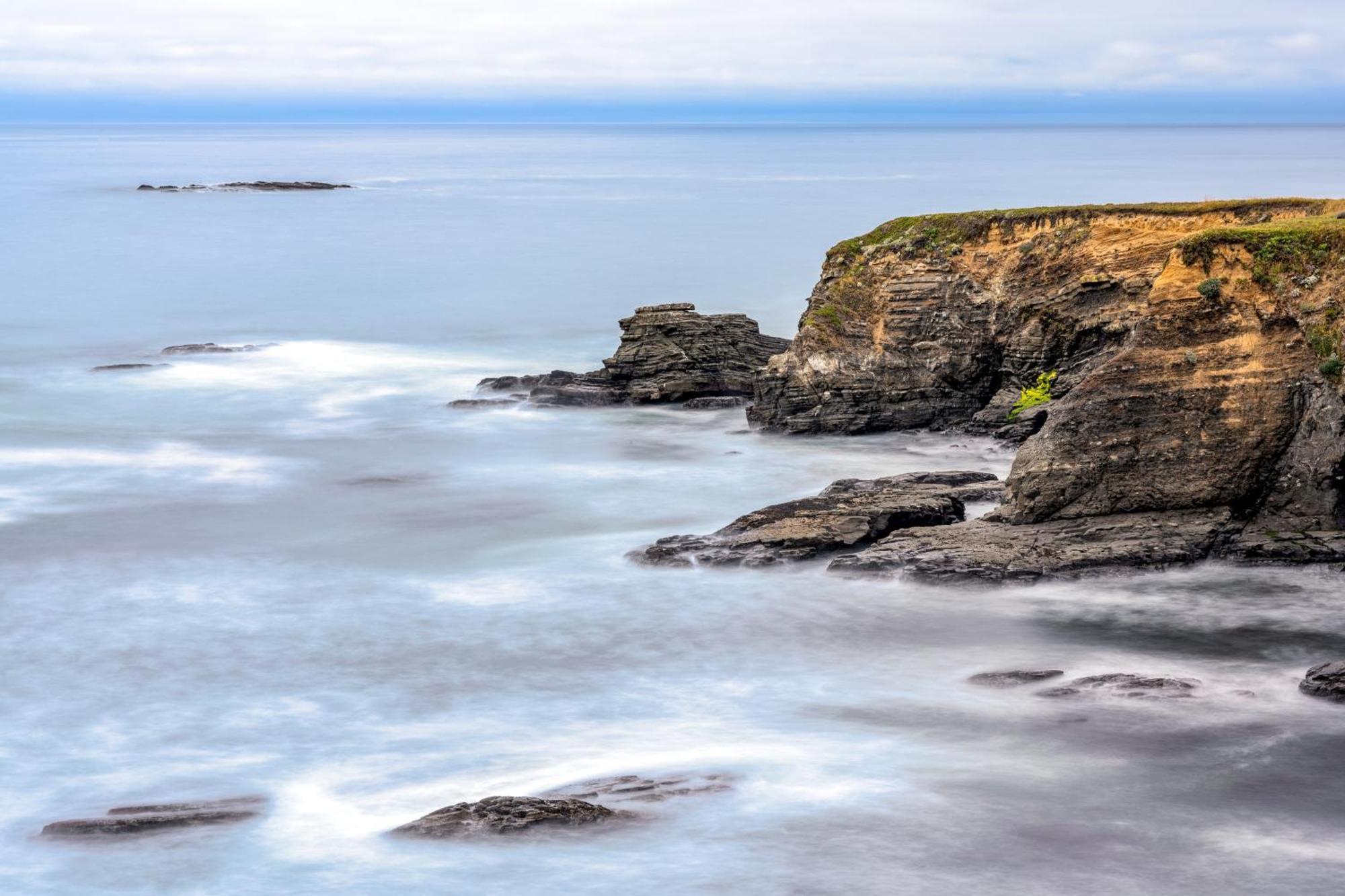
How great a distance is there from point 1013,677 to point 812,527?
17.2ft

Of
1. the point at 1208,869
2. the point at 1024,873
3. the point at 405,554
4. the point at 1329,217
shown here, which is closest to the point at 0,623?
the point at 405,554

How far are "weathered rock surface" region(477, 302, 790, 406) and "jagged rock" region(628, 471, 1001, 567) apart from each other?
11.5 metres

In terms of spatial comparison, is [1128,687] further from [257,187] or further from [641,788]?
[257,187]

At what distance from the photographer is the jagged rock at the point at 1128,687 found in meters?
17.7

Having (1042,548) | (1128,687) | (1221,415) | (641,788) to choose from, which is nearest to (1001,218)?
(1221,415)

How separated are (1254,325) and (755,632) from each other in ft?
29.9

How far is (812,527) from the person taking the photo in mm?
22969

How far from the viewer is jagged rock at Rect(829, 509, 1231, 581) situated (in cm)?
2139

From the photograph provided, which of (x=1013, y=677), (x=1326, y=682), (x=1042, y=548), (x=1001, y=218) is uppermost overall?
(x=1001, y=218)

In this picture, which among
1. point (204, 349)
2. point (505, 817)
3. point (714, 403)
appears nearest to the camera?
point (505, 817)

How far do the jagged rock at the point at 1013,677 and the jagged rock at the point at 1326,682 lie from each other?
2.77 metres

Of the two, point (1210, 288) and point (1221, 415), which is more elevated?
point (1210, 288)

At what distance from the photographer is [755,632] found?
67.6ft

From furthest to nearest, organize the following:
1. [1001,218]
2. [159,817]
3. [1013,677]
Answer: [1001,218], [1013,677], [159,817]
